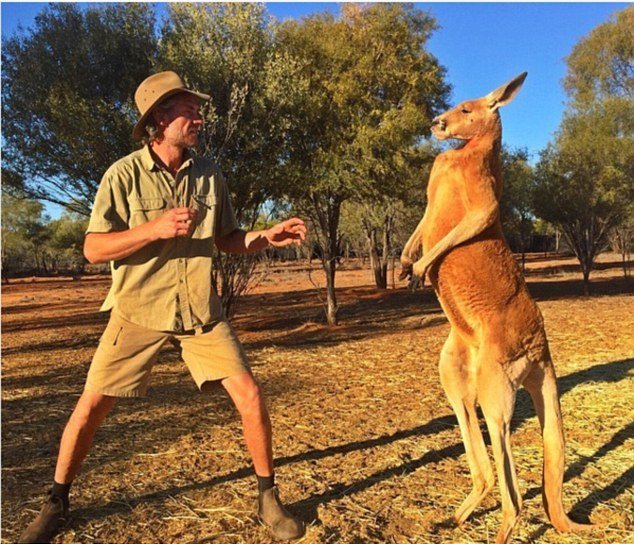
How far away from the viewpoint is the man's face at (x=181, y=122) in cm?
288

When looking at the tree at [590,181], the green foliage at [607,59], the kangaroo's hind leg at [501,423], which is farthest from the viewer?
the green foliage at [607,59]

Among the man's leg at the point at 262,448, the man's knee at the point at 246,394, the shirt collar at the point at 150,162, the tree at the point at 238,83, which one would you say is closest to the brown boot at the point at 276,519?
the man's leg at the point at 262,448

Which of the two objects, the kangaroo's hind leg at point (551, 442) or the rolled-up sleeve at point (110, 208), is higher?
the rolled-up sleeve at point (110, 208)

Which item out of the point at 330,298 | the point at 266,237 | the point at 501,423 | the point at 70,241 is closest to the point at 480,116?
the point at 266,237

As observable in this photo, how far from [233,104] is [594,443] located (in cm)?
742

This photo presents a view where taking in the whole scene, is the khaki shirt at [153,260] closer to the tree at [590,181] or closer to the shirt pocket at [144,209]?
the shirt pocket at [144,209]

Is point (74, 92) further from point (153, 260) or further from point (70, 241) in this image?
point (70, 241)

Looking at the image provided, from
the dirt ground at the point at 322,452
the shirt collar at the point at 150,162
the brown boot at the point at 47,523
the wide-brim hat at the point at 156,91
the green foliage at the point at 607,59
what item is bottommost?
the dirt ground at the point at 322,452

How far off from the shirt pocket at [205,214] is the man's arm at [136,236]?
313mm

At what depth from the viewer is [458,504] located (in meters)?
3.15

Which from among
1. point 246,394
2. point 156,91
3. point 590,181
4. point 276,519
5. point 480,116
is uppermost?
point 590,181

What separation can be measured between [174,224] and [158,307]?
56 centimetres

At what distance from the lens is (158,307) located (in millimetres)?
2805

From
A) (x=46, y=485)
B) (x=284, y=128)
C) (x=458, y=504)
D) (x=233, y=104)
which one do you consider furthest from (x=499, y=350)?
(x=284, y=128)
